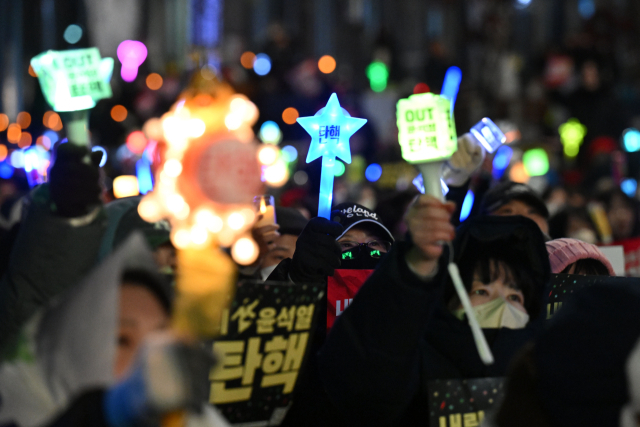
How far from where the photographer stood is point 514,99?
50.5 ft

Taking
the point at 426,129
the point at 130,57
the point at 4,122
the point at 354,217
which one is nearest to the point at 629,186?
the point at 354,217

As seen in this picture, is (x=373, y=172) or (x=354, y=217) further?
(x=373, y=172)

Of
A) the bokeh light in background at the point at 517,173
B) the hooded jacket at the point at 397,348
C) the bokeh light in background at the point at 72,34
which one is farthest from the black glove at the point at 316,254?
the bokeh light in background at the point at 72,34

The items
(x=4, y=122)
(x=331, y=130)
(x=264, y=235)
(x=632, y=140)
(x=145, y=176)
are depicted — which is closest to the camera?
(x=331, y=130)

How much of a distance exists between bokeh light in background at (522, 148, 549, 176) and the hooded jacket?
8.15 m

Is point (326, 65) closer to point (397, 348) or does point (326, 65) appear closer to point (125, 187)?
point (125, 187)

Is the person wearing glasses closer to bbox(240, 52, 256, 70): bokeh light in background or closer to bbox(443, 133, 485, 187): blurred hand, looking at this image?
bbox(443, 133, 485, 187): blurred hand

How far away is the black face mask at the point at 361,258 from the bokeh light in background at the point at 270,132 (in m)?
7.96

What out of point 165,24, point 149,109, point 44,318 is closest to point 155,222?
point 44,318

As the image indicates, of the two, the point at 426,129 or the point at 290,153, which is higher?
the point at 426,129

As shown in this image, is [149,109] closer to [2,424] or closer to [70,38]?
[70,38]

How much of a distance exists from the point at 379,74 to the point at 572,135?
13.6ft

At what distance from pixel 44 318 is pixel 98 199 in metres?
0.55

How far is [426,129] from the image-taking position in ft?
7.44
